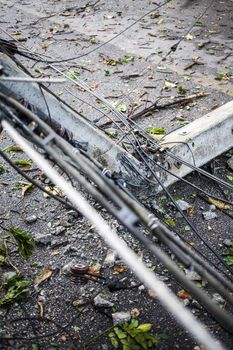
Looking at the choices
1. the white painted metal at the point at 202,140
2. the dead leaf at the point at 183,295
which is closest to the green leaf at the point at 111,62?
the white painted metal at the point at 202,140

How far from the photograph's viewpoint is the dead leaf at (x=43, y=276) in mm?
3371

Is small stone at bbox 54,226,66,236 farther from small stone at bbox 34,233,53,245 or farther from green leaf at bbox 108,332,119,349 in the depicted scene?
green leaf at bbox 108,332,119,349

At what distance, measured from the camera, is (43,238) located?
376cm

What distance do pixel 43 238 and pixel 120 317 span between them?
115 cm

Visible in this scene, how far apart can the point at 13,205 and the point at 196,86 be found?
368cm

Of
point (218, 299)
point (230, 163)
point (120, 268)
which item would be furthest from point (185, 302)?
point (230, 163)

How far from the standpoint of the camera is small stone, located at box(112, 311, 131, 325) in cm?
302

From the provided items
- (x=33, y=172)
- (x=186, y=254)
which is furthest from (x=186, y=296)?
(x=33, y=172)

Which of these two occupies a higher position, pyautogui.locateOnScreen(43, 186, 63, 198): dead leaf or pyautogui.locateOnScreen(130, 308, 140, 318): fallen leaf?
pyautogui.locateOnScreen(43, 186, 63, 198): dead leaf

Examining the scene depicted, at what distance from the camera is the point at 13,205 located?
4219mm

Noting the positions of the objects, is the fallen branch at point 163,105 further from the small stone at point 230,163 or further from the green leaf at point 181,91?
the small stone at point 230,163

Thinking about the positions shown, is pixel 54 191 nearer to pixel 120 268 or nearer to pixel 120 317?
pixel 120 268

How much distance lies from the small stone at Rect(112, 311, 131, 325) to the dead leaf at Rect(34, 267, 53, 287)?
0.72 m

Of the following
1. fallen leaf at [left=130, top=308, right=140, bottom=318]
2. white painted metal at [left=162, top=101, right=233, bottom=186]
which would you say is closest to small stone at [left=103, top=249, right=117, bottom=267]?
fallen leaf at [left=130, top=308, right=140, bottom=318]
